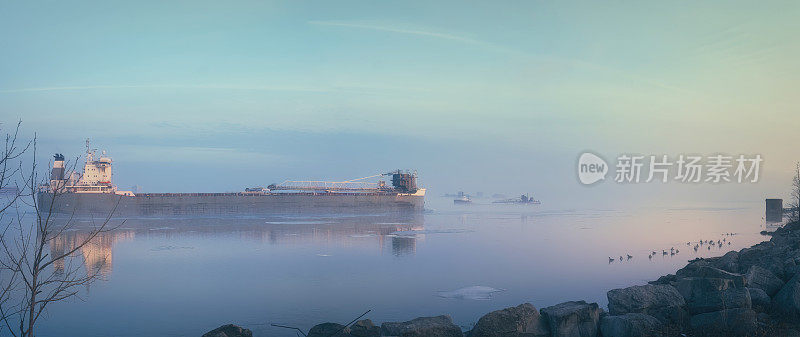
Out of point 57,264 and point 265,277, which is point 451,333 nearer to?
point 265,277

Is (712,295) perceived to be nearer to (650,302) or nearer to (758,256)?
(650,302)

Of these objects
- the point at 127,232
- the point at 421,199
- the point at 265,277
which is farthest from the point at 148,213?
the point at 265,277

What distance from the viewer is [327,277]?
73.8ft

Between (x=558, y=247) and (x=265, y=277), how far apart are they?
803 inches

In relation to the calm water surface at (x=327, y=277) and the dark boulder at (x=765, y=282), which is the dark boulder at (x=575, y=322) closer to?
the calm water surface at (x=327, y=277)

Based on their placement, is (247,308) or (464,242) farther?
(464,242)

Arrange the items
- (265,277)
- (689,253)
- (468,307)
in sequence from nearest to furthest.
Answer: (468,307)
(265,277)
(689,253)

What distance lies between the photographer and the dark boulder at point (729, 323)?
991 cm

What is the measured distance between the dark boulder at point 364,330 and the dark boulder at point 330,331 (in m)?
0.16

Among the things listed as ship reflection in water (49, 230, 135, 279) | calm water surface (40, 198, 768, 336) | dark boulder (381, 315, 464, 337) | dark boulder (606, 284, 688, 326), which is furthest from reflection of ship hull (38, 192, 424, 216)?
dark boulder (606, 284, 688, 326)

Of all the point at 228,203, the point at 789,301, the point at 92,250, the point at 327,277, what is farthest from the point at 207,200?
the point at 789,301

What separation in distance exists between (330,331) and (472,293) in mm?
7732

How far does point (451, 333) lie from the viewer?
11.5 meters

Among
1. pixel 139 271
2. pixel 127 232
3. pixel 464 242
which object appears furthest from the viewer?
pixel 127 232
